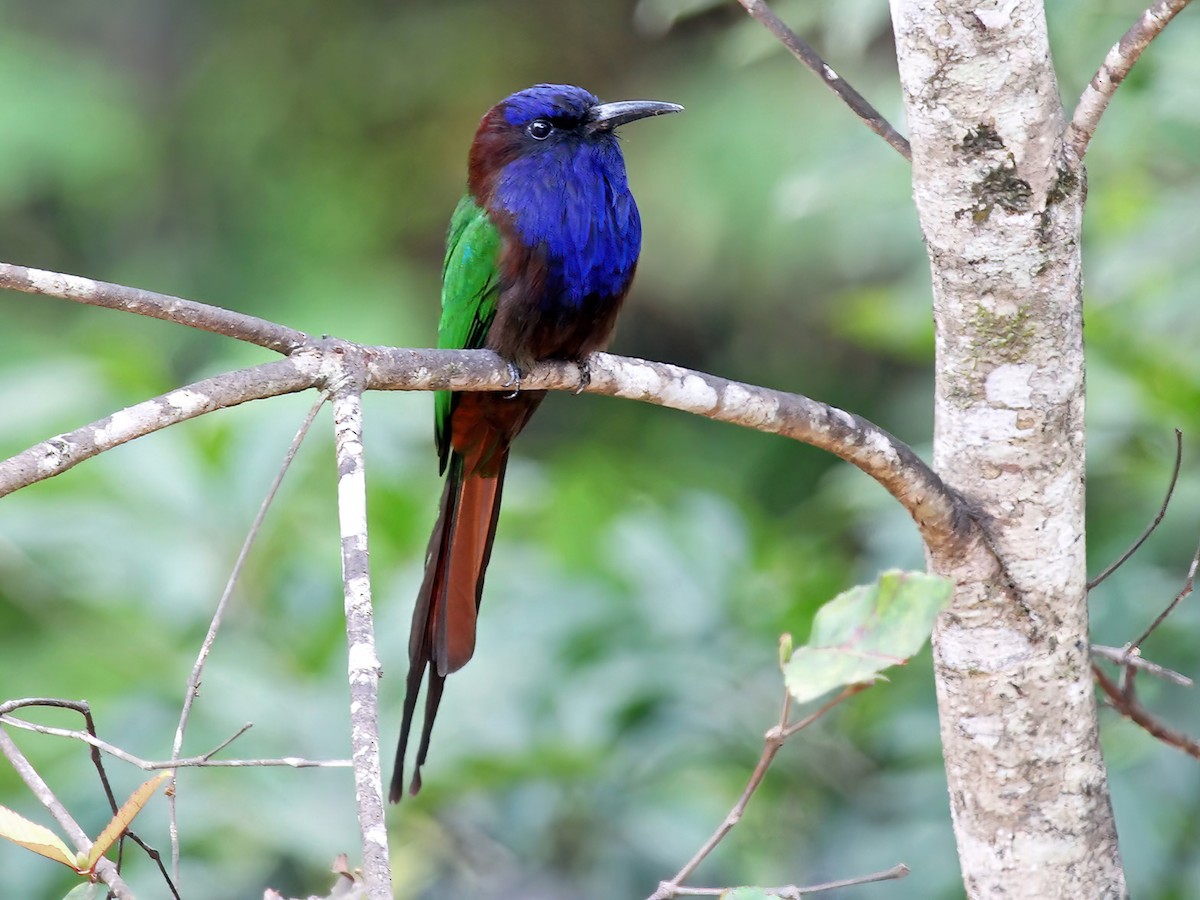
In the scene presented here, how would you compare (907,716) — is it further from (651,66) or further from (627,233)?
(651,66)

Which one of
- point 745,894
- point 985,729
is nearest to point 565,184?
point 985,729

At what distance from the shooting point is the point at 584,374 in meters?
1.64

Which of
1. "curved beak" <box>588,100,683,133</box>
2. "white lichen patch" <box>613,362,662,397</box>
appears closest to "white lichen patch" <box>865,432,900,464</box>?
"white lichen patch" <box>613,362,662,397</box>

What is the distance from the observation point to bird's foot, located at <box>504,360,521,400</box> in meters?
1.52

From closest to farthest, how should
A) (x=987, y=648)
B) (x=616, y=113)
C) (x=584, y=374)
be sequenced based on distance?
(x=987, y=648), (x=584, y=374), (x=616, y=113)

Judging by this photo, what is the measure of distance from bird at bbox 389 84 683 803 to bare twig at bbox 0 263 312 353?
732 millimetres

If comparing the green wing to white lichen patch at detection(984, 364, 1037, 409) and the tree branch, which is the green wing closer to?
the tree branch

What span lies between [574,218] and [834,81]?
63 centimetres

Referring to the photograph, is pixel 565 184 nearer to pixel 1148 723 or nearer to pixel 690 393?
pixel 690 393

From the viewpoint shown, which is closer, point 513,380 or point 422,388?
point 422,388

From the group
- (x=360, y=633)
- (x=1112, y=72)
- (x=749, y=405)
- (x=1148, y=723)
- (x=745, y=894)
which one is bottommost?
(x=745, y=894)

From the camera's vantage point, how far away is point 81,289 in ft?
3.41

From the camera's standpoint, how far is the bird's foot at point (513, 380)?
4.99 ft

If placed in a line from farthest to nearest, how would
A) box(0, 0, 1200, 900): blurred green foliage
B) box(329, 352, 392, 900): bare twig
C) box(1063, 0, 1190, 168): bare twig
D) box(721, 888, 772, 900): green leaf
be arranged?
1. box(0, 0, 1200, 900): blurred green foliage
2. box(1063, 0, 1190, 168): bare twig
3. box(721, 888, 772, 900): green leaf
4. box(329, 352, 392, 900): bare twig
